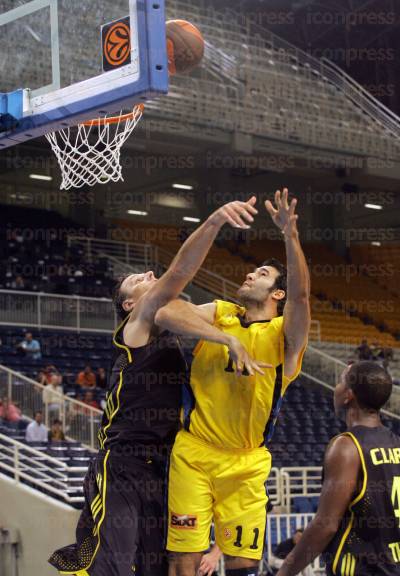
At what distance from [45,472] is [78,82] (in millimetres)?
8280

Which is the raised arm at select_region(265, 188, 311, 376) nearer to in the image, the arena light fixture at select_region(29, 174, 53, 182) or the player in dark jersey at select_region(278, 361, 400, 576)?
the player in dark jersey at select_region(278, 361, 400, 576)

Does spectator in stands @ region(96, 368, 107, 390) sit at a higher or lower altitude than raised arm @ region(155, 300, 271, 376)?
lower

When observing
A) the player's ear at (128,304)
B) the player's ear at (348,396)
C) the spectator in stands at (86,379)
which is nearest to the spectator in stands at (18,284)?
the spectator in stands at (86,379)

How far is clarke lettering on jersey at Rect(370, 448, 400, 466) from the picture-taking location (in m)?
4.40

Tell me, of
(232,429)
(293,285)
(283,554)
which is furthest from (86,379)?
(293,285)

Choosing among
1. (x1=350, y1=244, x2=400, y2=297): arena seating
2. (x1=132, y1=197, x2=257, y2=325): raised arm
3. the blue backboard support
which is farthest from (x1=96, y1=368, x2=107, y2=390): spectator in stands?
(x1=350, y1=244, x2=400, y2=297): arena seating

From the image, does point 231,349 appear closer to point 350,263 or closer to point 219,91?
point 219,91

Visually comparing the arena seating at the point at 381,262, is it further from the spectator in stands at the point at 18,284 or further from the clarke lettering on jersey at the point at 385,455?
the clarke lettering on jersey at the point at 385,455

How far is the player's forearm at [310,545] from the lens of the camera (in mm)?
4352

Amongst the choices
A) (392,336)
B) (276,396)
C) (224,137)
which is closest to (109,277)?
(224,137)

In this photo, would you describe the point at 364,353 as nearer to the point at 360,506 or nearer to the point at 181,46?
the point at 181,46

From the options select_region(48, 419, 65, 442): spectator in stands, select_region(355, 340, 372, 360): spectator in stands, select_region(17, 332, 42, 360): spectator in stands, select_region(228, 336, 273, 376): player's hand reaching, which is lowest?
select_region(48, 419, 65, 442): spectator in stands

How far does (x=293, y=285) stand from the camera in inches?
211

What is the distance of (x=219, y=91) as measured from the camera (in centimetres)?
2016
